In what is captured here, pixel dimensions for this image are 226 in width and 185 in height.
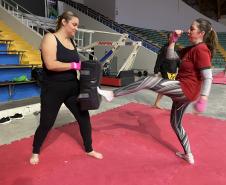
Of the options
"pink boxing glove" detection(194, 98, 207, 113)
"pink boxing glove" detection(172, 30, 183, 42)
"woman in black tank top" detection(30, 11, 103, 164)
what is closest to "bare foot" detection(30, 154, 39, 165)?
"woman in black tank top" detection(30, 11, 103, 164)

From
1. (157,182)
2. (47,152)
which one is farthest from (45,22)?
(157,182)

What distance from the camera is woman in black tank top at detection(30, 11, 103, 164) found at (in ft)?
8.64

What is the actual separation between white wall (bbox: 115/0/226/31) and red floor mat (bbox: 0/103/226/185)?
1150 centimetres

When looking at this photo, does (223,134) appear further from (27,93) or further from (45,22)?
(45,22)

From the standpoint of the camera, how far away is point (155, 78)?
2.82 metres

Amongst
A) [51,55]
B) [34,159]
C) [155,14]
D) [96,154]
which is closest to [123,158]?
[96,154]

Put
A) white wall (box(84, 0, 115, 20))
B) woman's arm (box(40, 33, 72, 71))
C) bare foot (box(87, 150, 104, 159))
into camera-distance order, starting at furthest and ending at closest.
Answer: white wall (box(84, 0, 115, 20)), bare foot (box(87, 150, 104, 159)), woman's arm (box(40, 33, 72, 71))

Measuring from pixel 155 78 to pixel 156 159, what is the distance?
0.93 m

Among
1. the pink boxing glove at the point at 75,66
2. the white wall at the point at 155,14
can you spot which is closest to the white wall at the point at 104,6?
the white wall at the point at 155,14

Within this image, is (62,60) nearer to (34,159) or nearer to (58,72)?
(58,72)

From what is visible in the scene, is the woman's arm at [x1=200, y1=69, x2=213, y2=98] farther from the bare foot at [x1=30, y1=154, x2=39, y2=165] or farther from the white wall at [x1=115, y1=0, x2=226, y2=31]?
the white wall at [x1=115, y1=0, x2=226, y2=31]

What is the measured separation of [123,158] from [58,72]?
3.88ft

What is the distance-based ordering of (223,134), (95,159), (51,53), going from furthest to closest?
(223,134), (95,159), (51,53)

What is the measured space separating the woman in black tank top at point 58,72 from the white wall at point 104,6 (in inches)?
489
